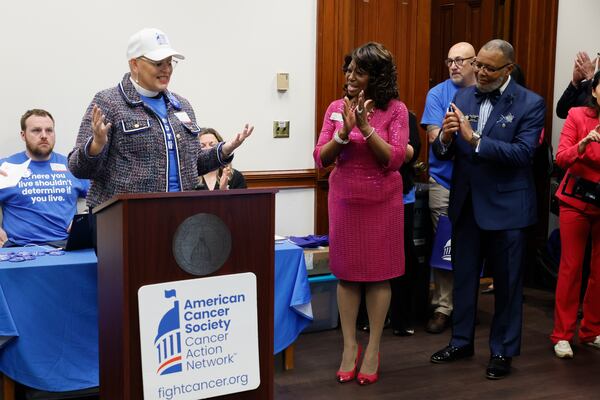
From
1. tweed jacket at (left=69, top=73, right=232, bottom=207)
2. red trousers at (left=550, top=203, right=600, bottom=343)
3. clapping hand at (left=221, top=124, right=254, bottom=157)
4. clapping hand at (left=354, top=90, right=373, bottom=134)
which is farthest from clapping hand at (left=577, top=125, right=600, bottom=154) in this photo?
tweed jacket at (left=69, top=73, right=232, bottom=207)

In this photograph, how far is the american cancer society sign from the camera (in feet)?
6.48

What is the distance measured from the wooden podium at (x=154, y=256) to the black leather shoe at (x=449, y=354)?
167 cm

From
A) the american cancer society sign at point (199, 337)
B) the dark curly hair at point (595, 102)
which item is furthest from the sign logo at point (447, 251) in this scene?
the american cancer society sign at point (199, 337)

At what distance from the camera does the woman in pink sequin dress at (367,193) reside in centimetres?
317

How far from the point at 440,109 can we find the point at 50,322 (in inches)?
93.0

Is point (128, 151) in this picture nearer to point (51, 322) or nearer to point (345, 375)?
point (51, 322)

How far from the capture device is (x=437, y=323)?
13.8ft

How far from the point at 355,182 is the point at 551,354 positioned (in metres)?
1.53

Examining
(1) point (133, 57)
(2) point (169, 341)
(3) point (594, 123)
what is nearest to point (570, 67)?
(3) point (594, 123)

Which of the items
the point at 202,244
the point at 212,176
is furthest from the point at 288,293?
the point at 202,244

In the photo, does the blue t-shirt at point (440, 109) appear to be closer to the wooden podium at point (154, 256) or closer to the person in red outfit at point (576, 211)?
the person in red outfit at point (576, 211)

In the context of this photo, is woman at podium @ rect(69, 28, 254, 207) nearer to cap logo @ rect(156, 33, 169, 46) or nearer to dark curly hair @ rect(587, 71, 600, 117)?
cap logo @ rect(156, 33, 169, 46)

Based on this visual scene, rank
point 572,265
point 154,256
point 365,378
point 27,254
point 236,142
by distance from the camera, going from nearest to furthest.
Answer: point 154,256, point 236,142, point 27,254, point 365,378, point 572,265

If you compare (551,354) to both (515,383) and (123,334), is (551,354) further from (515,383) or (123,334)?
(123,334)
